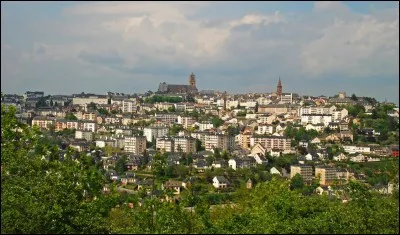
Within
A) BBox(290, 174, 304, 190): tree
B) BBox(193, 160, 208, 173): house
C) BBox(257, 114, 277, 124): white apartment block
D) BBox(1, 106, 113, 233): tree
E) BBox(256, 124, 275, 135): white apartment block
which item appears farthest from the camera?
BBox(257, 114, 277, 124): white apartment block

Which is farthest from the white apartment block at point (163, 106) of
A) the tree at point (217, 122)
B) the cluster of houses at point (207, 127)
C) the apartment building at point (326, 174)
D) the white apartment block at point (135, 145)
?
the apartment building at point (326, 174)

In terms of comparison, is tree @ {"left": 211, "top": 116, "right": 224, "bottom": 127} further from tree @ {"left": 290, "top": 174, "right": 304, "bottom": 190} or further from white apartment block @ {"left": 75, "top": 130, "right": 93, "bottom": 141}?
tree @ {"left": 290, "top": 174, "right": 304, "bottom": 190}

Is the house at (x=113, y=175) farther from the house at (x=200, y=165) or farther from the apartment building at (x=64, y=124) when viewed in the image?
the apartment building at (x=64, y=124)

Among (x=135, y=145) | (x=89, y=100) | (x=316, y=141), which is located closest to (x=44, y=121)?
(x=135, y=145)

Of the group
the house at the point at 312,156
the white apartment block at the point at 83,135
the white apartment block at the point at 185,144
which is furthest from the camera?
the white apartment block at the point at 83,135

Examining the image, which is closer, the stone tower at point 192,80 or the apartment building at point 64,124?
the apartment building at point 64,124

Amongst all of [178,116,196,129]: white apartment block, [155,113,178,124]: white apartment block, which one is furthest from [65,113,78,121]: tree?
[178,116,196,129]: white apartment block

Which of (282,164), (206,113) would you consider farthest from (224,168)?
(206,113)

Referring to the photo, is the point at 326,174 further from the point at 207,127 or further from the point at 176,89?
the point at 176,89
